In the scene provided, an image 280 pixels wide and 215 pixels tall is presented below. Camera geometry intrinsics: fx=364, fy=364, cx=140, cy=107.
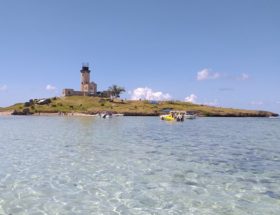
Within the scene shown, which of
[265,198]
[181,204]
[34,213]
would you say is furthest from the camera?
[265,198]

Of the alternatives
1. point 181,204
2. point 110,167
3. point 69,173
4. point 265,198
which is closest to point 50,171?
point 69,173

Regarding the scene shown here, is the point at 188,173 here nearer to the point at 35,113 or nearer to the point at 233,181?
the point at 233,181

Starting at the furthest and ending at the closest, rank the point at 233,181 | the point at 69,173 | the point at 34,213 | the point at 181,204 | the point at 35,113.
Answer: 1. the point at 35,113
2. the point at 69,173
3. the point at 233,181
4. the point at 181,204
5. the point at 34,213

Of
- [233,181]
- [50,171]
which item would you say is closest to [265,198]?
[233,181]

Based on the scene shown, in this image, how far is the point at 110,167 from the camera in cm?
2566

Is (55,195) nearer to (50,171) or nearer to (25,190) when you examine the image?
(25,190)

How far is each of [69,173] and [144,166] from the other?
18.5 feet

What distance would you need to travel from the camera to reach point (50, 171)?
934 inches

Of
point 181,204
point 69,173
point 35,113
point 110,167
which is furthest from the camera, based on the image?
point 35,113

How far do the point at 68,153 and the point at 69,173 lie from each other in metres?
10.1

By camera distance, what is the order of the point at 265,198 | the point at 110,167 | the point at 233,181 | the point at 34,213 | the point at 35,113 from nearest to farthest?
the point at 34,213 → the point at 265,198 → the point at 233,181 → the point at 110,167 → the point at 35,113

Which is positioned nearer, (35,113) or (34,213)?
(34,213)

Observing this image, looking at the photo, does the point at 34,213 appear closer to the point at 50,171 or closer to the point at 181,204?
the point at 181,204

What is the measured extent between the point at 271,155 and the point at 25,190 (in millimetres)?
23524
